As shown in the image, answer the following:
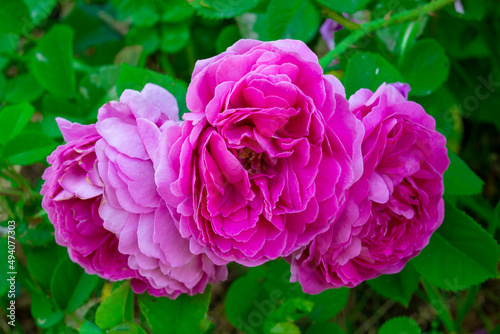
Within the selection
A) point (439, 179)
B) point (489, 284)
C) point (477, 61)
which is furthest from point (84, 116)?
point (489, 284)

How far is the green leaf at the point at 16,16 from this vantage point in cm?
124

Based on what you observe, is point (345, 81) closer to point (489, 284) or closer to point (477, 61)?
point (477, 61)

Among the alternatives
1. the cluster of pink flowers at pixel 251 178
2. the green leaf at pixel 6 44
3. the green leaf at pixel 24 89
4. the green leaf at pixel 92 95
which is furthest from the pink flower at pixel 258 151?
the green leaf at pixel 6 44

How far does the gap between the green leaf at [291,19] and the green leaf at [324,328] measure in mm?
501

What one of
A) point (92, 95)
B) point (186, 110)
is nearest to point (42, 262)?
point (92, 95)

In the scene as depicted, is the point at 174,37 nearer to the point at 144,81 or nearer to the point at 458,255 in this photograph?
the point at 144,81

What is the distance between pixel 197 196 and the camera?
0.59 meters

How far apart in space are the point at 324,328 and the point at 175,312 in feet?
0.88

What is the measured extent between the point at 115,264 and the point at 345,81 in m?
0.48

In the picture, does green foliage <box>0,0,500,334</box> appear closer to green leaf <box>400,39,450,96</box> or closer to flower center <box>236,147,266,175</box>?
green leaf <box>400,39,450,96</box>

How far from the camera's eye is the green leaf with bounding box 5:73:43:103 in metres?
1.18

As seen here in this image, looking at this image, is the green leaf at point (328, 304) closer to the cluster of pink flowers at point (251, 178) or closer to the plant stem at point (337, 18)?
the cluster of pink flowers at point (251, 178)

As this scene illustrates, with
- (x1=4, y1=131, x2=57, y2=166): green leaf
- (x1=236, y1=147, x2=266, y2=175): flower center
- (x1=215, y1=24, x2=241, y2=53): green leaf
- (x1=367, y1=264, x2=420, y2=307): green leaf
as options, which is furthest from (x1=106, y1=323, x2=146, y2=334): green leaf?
(x1=215, y1=24, x2=241, y2=53): green leaf

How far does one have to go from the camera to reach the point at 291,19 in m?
0.84
